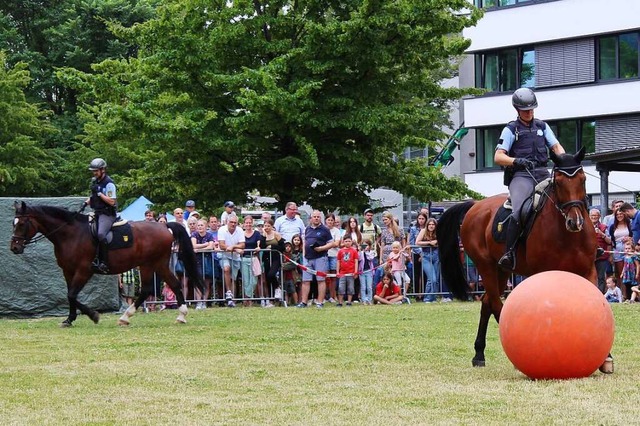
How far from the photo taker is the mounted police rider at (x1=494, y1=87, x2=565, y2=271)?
11.7m

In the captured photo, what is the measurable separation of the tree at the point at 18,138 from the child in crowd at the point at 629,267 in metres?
28.0

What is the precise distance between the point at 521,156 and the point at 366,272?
12862 mm

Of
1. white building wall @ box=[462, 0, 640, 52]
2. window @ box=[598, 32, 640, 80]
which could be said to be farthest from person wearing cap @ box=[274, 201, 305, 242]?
window @ box=[598, 32, 640, 80]

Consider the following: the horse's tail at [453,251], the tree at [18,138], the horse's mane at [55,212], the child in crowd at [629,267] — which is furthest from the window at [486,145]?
the horse's tail at [453,251]

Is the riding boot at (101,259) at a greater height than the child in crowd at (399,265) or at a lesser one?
greater

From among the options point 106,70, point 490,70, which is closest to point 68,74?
point 106,70

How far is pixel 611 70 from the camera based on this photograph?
48.7 m

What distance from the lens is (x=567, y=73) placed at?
163 ft

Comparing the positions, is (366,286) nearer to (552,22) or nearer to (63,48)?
(552,22)

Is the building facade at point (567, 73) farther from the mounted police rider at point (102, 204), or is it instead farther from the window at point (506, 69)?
the mounted police rider at point (102, 204)

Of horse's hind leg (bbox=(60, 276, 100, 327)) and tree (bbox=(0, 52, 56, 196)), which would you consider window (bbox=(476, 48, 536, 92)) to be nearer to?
tree (bbox=(0, 52, 56, 196))

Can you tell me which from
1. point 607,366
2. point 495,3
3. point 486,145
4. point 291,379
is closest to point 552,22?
point 495,3

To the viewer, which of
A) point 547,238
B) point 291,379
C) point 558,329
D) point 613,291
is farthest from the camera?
point 613,291

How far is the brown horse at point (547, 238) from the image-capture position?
10.8 metres
